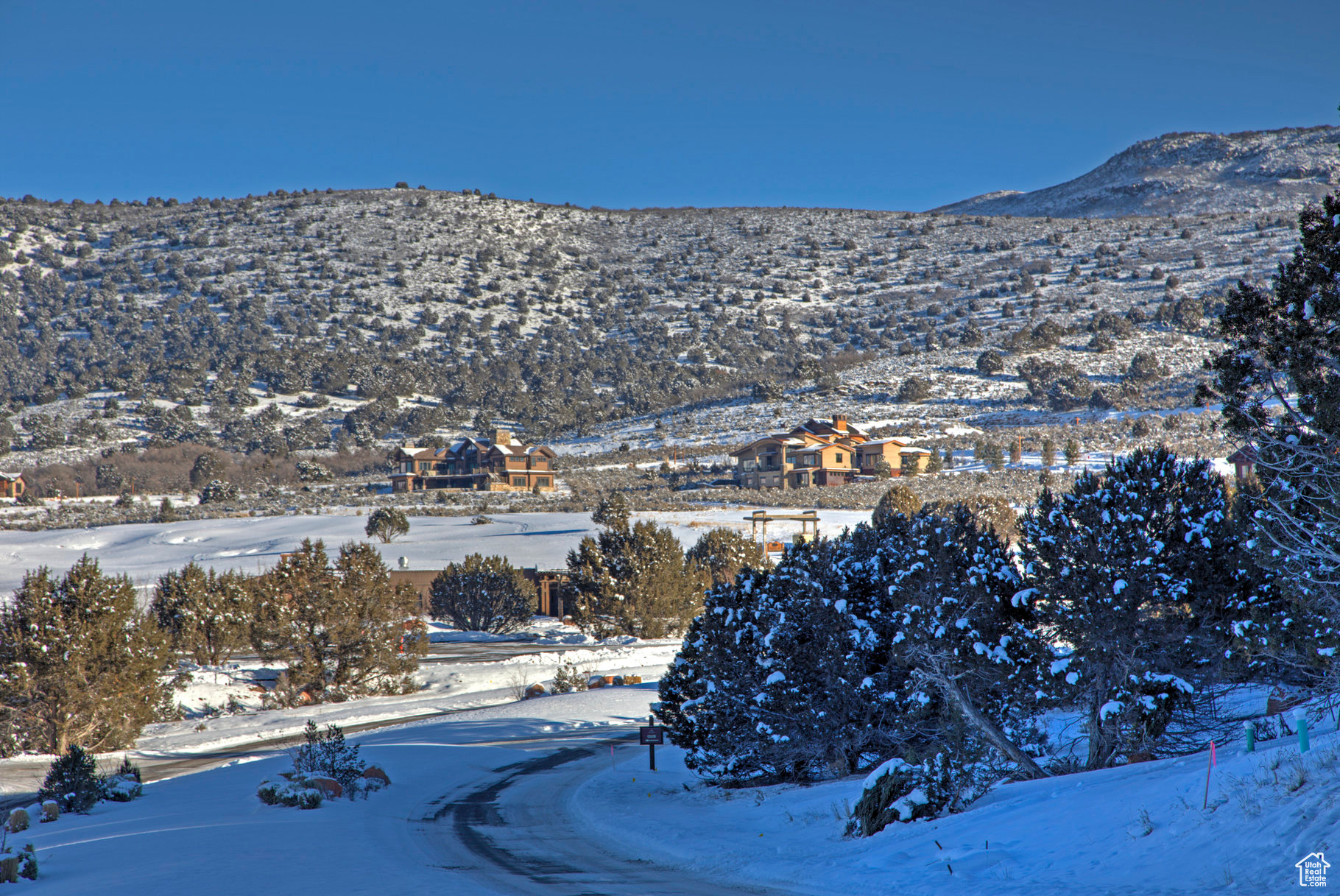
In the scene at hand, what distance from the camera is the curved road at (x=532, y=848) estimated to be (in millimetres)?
11523

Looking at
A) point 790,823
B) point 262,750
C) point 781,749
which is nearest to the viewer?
point 790,823

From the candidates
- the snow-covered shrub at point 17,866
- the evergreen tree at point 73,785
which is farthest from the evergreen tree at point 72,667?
the snow-covered shrub at point 17,866

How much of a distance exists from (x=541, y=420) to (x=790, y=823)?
330 feet

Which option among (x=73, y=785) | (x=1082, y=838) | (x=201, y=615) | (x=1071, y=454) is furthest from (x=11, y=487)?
(x=1082, y=838)

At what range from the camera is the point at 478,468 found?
90438 millimetres

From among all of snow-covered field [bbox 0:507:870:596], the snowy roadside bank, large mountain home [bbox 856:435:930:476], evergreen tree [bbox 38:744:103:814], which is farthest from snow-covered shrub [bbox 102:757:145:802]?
large mountain home [bbox 856:435:930:476]

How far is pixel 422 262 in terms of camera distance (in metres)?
159

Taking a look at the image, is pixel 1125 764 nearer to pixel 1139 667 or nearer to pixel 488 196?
pixel 1139 667

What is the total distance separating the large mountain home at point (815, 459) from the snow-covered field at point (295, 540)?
1163cm

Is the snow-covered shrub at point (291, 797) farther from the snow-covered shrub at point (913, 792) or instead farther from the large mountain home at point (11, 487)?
the large mountain home at point (11, 487)

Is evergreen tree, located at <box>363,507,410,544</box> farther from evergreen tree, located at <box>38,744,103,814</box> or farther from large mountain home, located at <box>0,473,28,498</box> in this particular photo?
evergreen tree, located at <box>38,744,103,814</box>

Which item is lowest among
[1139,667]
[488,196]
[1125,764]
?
[1125,764]

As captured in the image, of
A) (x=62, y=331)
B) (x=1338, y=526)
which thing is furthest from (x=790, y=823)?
(x=62, y=331)

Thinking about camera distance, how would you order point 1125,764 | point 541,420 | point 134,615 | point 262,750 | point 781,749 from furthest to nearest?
point 541,420 < point 134,615 < point 262,750 < point 781,749 < point 1125,764
